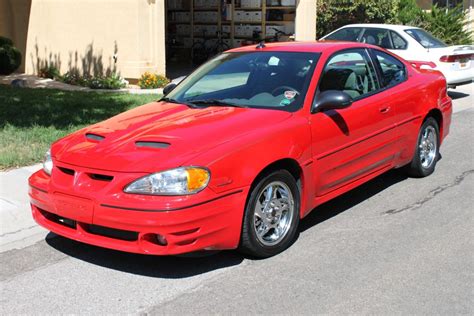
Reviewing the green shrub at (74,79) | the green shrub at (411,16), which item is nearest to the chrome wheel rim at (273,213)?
the green shrub at (74,79)

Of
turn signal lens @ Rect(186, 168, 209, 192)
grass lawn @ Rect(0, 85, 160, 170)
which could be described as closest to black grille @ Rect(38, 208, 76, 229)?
turn signal lens @ Rect(186, 168, 209, 192)

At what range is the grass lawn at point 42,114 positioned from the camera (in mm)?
7832

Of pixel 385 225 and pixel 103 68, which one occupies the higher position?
pixel 103 68

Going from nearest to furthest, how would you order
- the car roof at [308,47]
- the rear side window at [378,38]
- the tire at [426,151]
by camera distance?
the car roof at [308,47]
the tire at [426,151]
the rear side window at [378,38]

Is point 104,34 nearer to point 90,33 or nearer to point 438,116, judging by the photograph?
point 90,33

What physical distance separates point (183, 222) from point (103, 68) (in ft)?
36.9

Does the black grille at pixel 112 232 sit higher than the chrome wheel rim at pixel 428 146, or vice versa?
the chrome wheel rim at pixel 428 146

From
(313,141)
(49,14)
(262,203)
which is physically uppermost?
(49,14)

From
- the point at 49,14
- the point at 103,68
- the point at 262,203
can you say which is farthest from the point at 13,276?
the point at 49,14

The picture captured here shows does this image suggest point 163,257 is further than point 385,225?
No

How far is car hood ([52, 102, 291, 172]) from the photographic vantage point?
4.32 meters

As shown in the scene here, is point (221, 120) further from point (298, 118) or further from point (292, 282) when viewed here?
point (292, 282)

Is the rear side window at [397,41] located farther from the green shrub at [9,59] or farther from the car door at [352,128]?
the green shrub at [9,59]

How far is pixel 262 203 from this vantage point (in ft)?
15.3
